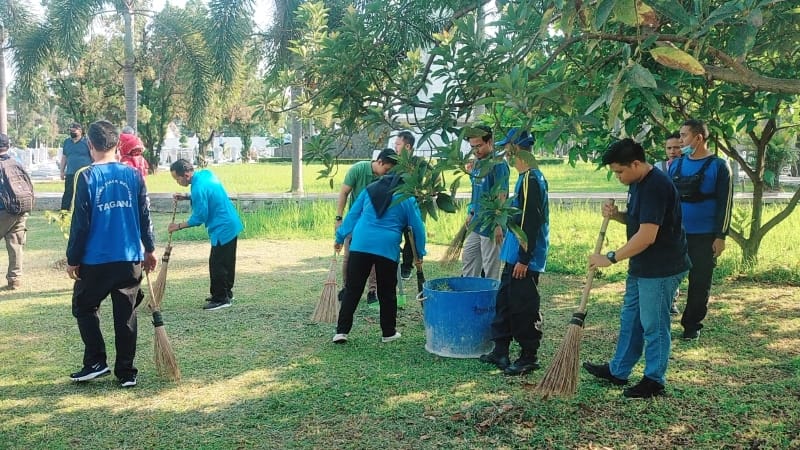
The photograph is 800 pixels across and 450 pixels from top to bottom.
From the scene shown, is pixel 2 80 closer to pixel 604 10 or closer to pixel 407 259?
pixel 407 259

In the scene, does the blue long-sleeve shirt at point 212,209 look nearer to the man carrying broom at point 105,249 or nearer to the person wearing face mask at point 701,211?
the man carrying broom at point 105,249

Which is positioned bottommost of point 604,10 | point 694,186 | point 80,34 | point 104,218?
point 104,218

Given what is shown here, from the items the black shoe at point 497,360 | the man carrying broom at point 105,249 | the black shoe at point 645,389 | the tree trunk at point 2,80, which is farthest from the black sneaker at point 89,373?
the tree trunk at point 2,80

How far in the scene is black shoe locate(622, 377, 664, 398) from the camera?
4105mm

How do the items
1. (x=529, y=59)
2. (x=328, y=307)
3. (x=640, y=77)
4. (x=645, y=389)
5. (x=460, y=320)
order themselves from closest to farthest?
(x=640, y=77) → (x=529, y=59) → (x=645, y=389) → (x=460, y=320) → (x=328, y=307)

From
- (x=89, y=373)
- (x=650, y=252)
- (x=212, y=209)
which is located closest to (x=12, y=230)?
(x=212, y=209)

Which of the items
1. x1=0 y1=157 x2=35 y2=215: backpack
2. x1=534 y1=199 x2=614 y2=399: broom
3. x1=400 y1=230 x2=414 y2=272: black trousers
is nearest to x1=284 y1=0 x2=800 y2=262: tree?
x1=534 y1=199 x2=614 y2=399: broom

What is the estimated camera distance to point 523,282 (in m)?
4.59

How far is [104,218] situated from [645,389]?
11.6 feet

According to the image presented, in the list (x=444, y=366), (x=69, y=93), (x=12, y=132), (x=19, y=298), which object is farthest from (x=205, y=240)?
(x=12, y=132)

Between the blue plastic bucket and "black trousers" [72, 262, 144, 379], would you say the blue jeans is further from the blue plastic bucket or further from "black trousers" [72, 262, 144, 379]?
"black trousers" [72, 262, 144, 379]

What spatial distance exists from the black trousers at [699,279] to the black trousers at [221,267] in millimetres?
4054

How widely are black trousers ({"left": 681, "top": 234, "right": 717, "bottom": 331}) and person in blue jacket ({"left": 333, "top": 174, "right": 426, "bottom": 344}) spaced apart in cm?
214

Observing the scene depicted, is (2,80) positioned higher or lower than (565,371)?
higher
